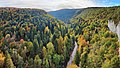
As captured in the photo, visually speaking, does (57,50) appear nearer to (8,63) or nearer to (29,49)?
(29,49)

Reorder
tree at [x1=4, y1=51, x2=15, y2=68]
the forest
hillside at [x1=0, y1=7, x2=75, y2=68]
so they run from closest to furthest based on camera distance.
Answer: the forest, tree at [x1=4, y1=51, x2=15, y2=68], hillside at [x1=0, y1=7, x2=75, y2=68]

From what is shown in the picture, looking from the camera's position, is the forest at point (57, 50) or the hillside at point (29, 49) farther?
the hillside at point (29, 49)

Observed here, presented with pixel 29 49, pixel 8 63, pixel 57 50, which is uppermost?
pixel 8 63

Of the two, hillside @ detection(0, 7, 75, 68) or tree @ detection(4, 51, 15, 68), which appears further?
hillside @ detection(0, 7, 75, 68)

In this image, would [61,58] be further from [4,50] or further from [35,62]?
[4,50]

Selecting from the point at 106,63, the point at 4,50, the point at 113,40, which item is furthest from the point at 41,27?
the point at 106,63

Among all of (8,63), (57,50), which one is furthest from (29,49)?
(8,63)

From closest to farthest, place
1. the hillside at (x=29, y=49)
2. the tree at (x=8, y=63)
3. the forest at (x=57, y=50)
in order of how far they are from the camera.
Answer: the forest at (x=57, y=50) < the tree at (x=8, y=63) < the hillside at (x=29, y=49)

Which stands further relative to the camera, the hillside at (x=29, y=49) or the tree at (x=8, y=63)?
the hillside at (x=29, y=49)

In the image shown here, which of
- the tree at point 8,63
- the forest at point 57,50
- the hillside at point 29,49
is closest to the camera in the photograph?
the forest at point 57,50

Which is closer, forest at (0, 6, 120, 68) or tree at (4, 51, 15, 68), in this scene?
forest at (0, 6, 120, 68)

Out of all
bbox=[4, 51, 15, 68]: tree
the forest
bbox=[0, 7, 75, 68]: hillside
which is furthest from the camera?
bbox=[0, 7, 75, 68]: hillside
